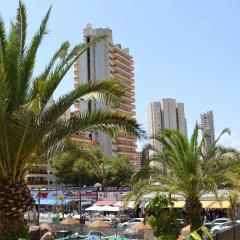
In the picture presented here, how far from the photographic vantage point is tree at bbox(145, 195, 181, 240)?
1694cm

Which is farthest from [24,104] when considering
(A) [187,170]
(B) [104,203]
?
(B) [104,203]

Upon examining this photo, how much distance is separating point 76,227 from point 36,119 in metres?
25.9

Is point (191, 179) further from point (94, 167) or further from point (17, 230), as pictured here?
point (17, 230)

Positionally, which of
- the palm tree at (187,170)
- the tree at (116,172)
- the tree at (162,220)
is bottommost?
the tree at (162,220)

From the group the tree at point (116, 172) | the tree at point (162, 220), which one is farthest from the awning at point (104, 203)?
the tree at point (162, 220)

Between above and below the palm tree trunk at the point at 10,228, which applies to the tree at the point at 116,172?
above

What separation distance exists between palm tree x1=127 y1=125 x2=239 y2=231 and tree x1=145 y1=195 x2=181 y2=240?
3.45 meters

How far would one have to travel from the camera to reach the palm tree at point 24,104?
12.2m

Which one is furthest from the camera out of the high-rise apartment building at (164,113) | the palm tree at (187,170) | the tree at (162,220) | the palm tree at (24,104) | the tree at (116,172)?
the high-rise apartment building at (164,113)

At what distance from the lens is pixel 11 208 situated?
497 inches

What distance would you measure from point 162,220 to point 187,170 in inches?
169

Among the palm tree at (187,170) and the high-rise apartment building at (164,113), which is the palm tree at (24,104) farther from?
the high-rise apartment building at (164,113)

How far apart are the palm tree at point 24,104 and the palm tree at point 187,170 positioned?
8343mm

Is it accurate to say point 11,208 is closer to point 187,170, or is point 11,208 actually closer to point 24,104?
point 24,104
